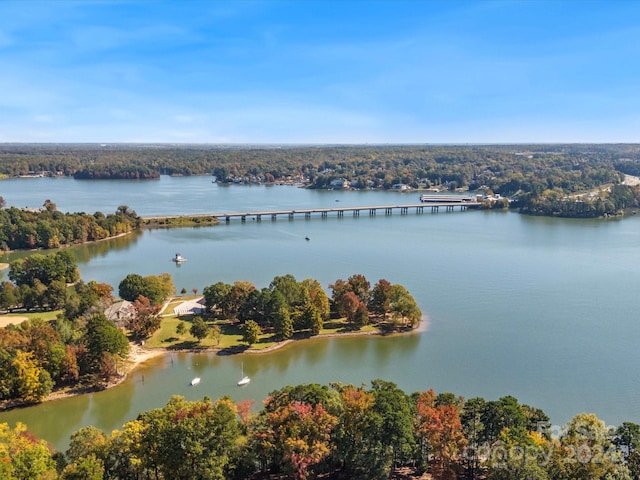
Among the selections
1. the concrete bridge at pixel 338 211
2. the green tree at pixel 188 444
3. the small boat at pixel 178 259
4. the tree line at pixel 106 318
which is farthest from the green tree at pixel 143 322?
the concrete bridge at pixel 338 211

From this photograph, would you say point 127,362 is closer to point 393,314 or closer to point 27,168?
point 393,314

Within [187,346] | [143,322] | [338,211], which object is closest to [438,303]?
[187,346]

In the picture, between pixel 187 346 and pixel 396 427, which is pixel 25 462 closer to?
pixel 396 427

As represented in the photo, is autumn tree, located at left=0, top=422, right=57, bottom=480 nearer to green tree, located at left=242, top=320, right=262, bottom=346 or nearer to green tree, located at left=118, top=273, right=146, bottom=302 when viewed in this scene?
green tree, located at left=242, top=320, right=262, bottom=346

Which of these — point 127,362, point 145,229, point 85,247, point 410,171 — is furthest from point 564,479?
point 410,171

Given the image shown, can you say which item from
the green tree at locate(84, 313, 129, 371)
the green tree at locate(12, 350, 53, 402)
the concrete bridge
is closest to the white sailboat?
the green tree at locate(84, 313, 129, 371)

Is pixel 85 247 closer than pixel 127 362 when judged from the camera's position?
No

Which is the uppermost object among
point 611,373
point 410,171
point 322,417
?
point 410,171
